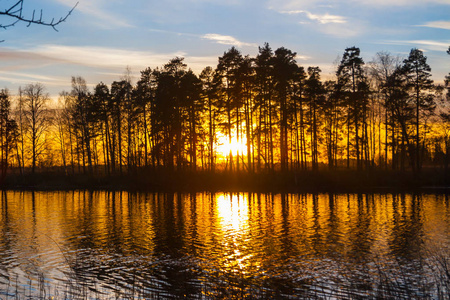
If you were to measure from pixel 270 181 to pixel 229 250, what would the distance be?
1622 inches

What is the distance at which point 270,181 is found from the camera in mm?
63906

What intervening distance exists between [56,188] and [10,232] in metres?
47.3

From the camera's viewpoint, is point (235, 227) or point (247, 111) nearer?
point (235, 227)

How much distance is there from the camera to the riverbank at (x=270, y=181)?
201ft

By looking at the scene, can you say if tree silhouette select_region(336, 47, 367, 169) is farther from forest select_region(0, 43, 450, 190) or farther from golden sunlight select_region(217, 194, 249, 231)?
golden sunlight select_region(217, 194, 249, 231)

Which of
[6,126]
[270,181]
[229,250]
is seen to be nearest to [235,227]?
[229,250]

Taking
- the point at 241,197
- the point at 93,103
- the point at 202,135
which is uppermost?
the point at 93,103

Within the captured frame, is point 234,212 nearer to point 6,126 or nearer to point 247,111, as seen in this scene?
point 247,111

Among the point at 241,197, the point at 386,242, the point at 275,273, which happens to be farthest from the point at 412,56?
the point at 275,273

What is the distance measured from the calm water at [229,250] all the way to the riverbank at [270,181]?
56.8ft

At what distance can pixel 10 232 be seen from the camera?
2997 cm

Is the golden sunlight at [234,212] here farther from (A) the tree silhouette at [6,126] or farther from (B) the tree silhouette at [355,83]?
(A) the tree silhouette at [6,126]

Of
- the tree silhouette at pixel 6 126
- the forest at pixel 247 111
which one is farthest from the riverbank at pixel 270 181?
the tree silhouette at pixel 6 126

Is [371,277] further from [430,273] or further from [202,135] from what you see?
[202,135]
